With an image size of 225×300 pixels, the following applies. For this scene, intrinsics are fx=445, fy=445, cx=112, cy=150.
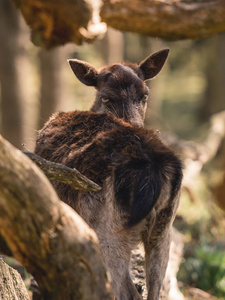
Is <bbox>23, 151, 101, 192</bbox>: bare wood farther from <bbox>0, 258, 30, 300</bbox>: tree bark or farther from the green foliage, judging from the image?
the green foliage

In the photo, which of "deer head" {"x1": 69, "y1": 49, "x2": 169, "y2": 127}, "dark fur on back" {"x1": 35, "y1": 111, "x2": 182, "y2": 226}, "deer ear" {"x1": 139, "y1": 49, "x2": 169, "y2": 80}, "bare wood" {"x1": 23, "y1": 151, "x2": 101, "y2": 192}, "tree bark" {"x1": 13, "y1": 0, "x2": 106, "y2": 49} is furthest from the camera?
"deer ear" {"x1": 139, "y1": 49, "x2": 169, "y2": 80}

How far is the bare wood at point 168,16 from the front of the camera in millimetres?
6547

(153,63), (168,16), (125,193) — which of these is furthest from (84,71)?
(125,193)

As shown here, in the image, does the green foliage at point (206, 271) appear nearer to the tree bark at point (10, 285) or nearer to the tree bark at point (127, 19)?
the tree bark at point (127, 19)

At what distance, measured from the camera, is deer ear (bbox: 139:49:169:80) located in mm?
5645

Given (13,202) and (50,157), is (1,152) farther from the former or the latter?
(50,157)

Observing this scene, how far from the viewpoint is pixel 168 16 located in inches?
264

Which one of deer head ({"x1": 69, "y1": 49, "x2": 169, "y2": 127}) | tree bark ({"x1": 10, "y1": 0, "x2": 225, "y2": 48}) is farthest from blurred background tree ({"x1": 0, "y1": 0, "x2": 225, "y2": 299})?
deer head ({"x1": 69, "y1": 49, "x2": 169, "y2": 127})

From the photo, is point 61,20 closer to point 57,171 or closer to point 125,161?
point 125,161

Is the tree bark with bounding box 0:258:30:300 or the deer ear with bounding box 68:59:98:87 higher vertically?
the deer ear with bounding box 68:59:98:87

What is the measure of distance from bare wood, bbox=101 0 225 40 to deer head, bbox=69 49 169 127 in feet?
4.16

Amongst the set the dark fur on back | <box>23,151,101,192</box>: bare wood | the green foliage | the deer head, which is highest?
the deer head

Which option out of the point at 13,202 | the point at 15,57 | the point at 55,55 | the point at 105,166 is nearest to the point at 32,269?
the point at 13,202

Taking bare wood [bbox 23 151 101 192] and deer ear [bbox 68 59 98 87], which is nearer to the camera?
bare wood [bbox 23 151 101 192]
